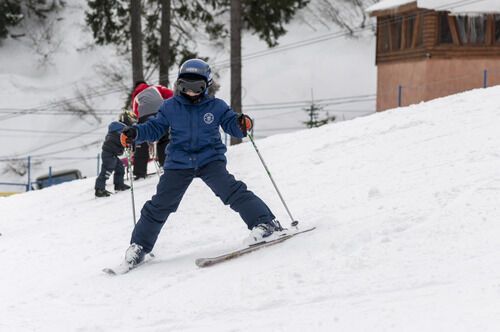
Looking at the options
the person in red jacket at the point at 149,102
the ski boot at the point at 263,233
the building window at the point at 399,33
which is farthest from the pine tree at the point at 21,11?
the ski boot at the point at 263,233

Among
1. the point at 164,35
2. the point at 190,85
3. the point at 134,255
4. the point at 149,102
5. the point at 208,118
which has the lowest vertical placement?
the point at 134,255

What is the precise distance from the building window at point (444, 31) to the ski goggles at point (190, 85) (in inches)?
768

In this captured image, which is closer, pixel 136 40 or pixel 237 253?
pixel 237 253

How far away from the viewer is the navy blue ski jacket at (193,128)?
509 cm

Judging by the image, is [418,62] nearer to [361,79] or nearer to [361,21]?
[361,79]

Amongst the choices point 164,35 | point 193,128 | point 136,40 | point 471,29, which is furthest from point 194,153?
point 471,29

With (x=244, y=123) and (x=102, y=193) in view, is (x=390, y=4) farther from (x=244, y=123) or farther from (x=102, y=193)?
(x=244, y=123)

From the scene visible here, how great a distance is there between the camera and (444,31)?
909 inches

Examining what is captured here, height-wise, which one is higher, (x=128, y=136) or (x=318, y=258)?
(x=128, y=136)

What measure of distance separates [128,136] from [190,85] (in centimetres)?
62

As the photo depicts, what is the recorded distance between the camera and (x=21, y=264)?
5.76m

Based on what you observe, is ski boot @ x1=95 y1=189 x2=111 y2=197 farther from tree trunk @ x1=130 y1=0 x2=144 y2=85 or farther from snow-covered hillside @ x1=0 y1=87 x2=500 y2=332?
tree trunk @ x1=130 y1=0 x2=144 y2=85

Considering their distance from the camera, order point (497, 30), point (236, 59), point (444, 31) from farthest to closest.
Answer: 1. point (497, 30)
2. point (444, 31)
3. point (236, 59)

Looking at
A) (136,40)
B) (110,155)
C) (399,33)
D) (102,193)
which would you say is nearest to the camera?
(102,193)
